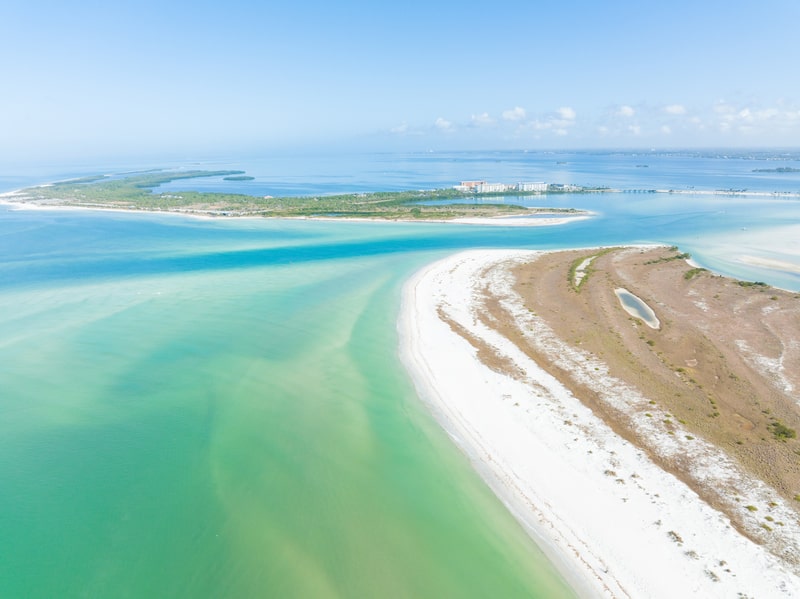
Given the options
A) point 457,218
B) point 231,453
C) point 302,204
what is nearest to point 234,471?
point 231,453

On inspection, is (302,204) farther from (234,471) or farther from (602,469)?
(602,469)

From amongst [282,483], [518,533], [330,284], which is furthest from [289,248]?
[518,533]

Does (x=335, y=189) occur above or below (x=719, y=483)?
above

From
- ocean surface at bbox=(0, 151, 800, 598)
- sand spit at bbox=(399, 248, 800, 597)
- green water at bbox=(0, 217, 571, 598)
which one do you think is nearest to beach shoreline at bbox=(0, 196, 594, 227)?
ocean surface at bbox=(0, 151, 800, 598)

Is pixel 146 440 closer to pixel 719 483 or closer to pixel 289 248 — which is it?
pixel 719 483

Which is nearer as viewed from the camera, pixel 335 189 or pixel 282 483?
pixel 282 483

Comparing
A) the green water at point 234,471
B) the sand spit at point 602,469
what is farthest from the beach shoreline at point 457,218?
the sand spit at point 602,469

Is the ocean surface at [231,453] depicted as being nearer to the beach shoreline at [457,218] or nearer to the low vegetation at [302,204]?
the beach shoreline at [457,218]
